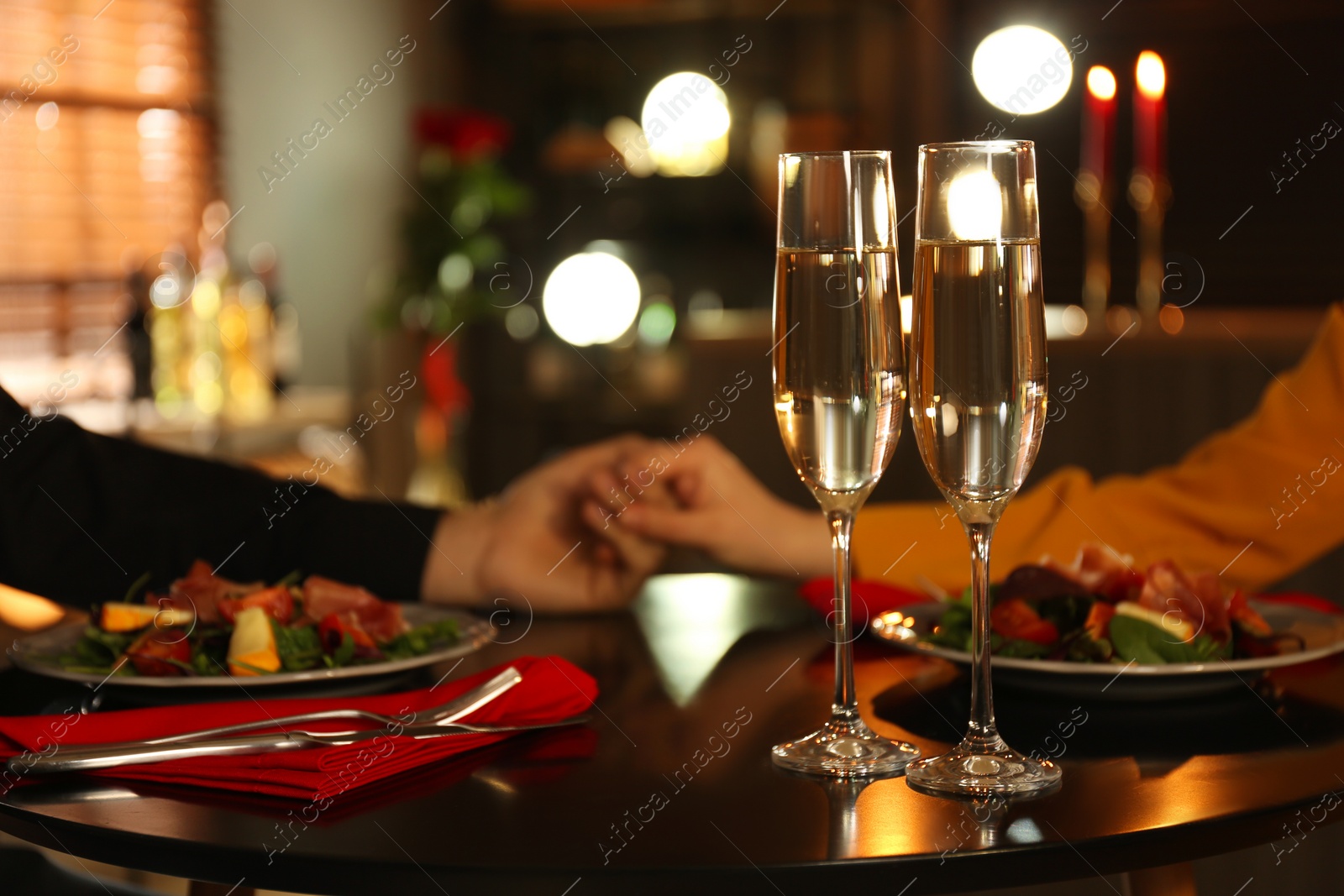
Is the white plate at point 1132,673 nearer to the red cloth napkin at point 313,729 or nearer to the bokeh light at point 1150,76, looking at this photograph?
the red cloth napkin at point 313,729

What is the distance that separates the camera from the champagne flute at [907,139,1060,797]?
0.57 m

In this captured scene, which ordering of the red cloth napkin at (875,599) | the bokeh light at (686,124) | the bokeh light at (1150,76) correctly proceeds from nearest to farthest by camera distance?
1. the red cloth napkin at (875,599)
2. the bokeh light at (1150,76)
3. the bokeh light at (686,124)

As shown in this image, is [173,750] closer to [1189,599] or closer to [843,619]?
[843,619]

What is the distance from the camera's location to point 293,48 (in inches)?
168

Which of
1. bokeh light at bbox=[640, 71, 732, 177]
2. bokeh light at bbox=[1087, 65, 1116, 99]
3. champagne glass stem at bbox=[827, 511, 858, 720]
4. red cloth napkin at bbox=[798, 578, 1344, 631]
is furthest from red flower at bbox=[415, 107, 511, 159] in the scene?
champagne glass stem at bbox=[827, 511, 858, 720]

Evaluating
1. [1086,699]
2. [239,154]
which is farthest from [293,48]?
[1086,699]

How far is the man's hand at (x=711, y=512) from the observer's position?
106 cm

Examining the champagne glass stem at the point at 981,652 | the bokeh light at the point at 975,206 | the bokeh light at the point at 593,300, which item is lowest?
the champagne glass stem at the point at 981,652

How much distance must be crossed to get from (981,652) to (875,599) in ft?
1.26

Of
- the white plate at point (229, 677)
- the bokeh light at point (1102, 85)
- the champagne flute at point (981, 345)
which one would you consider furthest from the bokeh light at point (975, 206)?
the bokeh light at point (1102, 85)

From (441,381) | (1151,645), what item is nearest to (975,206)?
(1151,645)

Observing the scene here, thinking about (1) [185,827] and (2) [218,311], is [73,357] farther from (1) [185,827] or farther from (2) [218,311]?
(1) [185,827]

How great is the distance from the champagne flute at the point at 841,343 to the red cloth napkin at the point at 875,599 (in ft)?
1.08

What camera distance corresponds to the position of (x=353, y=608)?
2.67 ft
